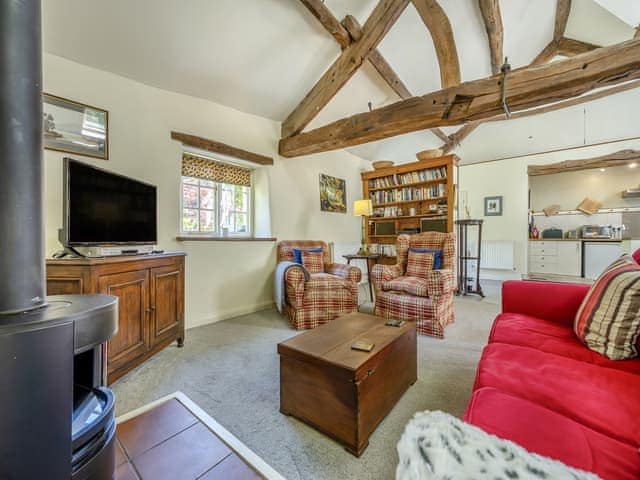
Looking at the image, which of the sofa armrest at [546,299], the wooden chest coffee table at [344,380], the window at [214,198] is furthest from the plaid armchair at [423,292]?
the window at [214,198]

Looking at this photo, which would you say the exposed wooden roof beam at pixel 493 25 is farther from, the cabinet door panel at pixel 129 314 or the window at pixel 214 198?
the cabinet door panel at pixel 129 314

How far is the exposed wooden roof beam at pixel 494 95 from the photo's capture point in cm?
199

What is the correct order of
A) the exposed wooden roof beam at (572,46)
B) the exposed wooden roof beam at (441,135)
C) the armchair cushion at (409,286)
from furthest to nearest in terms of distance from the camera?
the exposed wooden roof beam at (441,135) < the exposed wooden roof beam at (572,46) < the armchair cushion at (409,286)

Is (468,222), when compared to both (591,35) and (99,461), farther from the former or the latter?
(99,461)

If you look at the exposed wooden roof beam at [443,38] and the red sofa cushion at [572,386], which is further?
the exposed wooden roof beam at [443,38]

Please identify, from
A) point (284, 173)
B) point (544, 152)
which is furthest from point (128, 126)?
point (544, 152)

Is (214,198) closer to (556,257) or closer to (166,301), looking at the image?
(166,301)

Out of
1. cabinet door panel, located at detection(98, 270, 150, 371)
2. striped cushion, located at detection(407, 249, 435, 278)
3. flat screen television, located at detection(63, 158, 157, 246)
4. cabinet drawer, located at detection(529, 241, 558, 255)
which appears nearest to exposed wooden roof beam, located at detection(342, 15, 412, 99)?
striped cushion, located at detection(407, 249, 435, 278)

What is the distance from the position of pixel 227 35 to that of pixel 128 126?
1212 millimetres

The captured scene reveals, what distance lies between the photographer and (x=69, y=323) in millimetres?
791

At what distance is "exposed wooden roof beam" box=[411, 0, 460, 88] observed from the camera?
279 centimetres

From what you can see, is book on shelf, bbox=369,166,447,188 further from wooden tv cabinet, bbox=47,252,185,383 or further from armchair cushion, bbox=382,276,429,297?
wooden tv cabinet, bbox=47,252,185,383

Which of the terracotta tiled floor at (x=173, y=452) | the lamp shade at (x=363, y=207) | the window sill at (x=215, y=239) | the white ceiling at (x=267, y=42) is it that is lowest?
the terracotta tiled floor at (x=173, y=452)

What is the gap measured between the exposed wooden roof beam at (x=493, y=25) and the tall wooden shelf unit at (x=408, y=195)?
4.48ft
